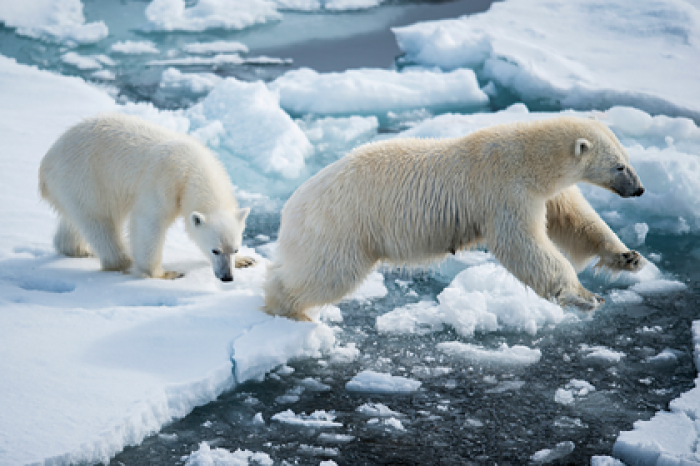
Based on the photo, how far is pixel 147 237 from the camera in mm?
4457

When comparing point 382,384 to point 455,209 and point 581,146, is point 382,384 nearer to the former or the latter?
point 455,209

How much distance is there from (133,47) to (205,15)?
2.10 m

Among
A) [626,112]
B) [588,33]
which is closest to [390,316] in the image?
[626,112]

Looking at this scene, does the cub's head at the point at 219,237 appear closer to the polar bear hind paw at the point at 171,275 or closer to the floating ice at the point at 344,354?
the polar bear hind paw at the point at 171,275

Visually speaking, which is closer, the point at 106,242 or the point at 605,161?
the point at 605,161

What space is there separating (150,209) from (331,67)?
7.28m

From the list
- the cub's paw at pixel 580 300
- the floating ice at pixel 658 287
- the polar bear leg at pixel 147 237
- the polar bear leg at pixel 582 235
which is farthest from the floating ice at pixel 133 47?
the cub's paw at pixel 580 300

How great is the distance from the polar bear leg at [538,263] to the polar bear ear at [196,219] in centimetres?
185

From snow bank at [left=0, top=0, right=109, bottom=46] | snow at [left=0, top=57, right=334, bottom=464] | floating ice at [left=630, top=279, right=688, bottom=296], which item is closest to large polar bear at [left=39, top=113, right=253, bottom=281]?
snow at [left=0, top=57, right=334, bottom=464]

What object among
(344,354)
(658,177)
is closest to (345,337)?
(344,354)

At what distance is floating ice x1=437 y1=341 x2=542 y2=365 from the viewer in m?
3.93

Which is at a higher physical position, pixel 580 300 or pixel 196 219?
pixel 196 219

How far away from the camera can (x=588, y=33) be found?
33.0 feet

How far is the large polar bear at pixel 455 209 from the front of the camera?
145 inches
